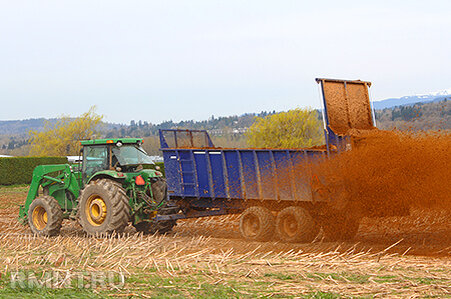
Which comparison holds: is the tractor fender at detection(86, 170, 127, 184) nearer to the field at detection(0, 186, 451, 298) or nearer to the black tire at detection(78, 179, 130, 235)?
the black tire at detection(78, 179, 130, 235)

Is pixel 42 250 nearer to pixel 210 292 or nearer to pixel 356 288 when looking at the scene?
pixel 210 292

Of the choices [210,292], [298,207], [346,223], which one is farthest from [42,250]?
[346,223]

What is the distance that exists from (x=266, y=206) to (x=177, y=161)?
2390mm

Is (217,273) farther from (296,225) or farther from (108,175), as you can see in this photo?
(108,175)

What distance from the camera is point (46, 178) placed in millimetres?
14148

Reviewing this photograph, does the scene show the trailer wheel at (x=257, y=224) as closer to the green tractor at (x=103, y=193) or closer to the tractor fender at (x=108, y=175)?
the green tractor at (x=103, y=193)

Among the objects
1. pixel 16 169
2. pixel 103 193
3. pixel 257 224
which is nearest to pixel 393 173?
pixel 257 224

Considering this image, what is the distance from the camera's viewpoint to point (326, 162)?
10734 millimetres

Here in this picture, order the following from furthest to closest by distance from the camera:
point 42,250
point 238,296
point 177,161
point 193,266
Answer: point 177,161, point 42,250, point 193,266, point 238,296

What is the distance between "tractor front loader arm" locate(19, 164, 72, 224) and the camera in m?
13.9

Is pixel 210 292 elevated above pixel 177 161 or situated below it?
below

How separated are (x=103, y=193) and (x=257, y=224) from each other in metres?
3.37

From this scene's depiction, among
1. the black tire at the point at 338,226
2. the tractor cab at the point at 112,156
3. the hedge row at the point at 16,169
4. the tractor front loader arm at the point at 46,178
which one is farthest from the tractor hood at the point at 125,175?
the hedge row at the point at 16,169

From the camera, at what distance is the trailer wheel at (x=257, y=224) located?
11.6m
